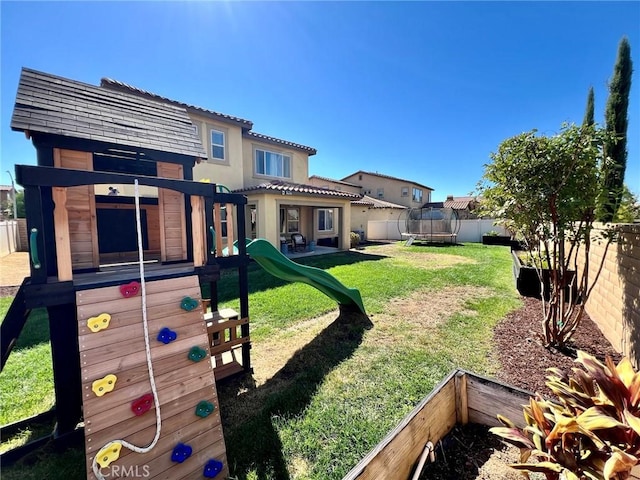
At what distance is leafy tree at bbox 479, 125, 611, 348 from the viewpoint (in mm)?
3553

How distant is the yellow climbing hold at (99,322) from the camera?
7.23 ft

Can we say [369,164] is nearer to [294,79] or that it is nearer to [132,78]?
[294,79]

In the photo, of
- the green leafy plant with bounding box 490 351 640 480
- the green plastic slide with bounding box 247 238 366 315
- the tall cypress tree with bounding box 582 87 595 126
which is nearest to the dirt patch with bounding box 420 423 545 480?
the green leafy plant with bounding box 490 351 640 480

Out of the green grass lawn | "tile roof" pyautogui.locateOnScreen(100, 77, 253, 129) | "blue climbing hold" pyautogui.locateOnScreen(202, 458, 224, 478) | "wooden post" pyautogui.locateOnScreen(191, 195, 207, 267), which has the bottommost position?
the green grass lawn

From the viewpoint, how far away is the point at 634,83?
8.57 m

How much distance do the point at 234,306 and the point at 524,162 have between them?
247 inches

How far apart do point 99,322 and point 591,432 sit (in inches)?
142

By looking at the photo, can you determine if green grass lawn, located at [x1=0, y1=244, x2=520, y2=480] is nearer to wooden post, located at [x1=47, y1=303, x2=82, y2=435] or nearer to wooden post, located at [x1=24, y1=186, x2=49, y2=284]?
wooden post, located at [x1=47, y1=303, x2=82, y2=435]

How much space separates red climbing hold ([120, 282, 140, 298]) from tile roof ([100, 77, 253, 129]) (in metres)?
10.7

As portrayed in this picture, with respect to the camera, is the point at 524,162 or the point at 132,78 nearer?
the point at 524,162

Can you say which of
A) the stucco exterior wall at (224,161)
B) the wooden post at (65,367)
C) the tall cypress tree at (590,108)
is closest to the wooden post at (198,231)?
the wooden post at (65,367)

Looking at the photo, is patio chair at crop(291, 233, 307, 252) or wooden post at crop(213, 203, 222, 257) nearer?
wooden post at crop(213, 203, 222, 257)

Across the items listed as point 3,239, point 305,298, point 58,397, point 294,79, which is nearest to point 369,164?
point 294,79

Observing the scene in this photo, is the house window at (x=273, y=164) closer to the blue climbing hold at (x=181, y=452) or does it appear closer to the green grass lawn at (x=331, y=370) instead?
the green grass lawn at (x=331, y=370)
